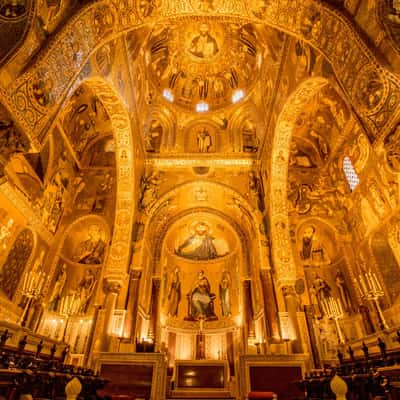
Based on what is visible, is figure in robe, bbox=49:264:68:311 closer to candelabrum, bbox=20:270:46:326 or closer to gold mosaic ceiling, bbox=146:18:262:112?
candelabrum, bbox=20:270:46:326

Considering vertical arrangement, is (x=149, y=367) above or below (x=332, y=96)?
below

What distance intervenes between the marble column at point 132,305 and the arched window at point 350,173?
34.0 feet

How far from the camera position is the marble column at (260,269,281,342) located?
413 inches

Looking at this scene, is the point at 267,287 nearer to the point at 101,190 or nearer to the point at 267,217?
the point at 267,217

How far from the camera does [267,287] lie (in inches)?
456

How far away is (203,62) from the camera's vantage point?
16.5m

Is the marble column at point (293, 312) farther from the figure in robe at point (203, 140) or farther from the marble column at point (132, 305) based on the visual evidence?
the figure in robe at point (203, 140)

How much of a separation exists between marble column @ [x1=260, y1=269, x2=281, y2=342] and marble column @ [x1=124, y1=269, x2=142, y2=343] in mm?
5501

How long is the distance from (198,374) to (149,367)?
2.11 metres

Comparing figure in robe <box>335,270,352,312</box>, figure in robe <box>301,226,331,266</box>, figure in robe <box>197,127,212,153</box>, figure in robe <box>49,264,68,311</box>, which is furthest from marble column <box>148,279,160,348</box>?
figure in robe <box>335,270,352,312</box>

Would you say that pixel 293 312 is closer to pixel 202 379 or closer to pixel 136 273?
pixel 202 379

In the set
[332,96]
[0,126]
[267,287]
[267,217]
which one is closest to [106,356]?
[267,287]

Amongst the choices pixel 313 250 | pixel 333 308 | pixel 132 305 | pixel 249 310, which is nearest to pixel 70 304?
pixel 132 305

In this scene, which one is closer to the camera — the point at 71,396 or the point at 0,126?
the point at 71,396
